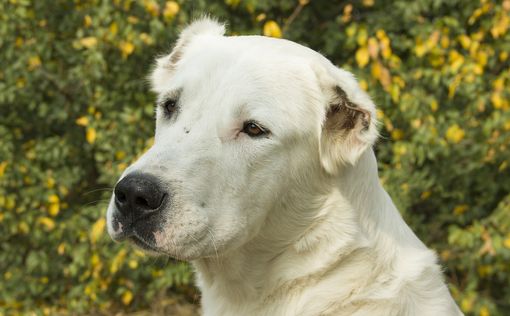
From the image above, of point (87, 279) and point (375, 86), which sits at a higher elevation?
point (375, 86)

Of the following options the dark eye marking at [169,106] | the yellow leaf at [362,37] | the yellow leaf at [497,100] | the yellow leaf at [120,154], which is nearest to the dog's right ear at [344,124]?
the dark eye marking at [169,106]

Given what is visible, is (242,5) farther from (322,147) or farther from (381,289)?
(381,289)

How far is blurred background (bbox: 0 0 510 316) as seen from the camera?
5.34 m

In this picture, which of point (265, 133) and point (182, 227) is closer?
point (182, 227)

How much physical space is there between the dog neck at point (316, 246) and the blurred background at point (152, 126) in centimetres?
214

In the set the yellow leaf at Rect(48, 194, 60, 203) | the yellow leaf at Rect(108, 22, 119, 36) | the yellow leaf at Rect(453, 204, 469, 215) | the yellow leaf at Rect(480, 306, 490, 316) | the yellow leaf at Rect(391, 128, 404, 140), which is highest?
the yellow leaf at Rect(108, 22, 119, 36)

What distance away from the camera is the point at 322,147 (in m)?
2.97

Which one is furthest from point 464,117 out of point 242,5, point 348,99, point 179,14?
point 348,99

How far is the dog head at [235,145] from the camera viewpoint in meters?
2.68

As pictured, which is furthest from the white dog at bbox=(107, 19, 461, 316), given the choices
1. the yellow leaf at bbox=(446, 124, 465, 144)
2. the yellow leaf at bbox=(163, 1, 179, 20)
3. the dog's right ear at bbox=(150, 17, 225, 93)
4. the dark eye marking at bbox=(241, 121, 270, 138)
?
the yellow leaf at bbox=(446, 124, 465, 144)

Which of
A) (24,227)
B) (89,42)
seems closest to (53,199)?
(24,227)

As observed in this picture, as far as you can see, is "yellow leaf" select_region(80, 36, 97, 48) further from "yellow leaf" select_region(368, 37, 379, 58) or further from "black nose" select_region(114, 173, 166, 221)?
"black nose" select_region(114, 173, 166, 221)

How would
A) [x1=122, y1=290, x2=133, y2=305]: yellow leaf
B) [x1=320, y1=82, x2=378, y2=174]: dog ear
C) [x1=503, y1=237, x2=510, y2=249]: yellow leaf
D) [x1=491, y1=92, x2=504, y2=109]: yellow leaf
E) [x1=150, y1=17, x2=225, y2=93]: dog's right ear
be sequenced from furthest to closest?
[x1=122, y1=290, x2=133, y2=305]: yellow leaf < [x1=491, y1=92, x2=504, y2=109]: yellow leaf < [x1=503, y1=237, x2=510, y2=249]: yellow leaf < [x1=150, y1=17, x2=225, y2=93]: dog's right ear < [x1=320, y1=82, x2=378, y2=174]: dog ear

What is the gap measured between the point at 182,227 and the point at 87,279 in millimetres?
3916
